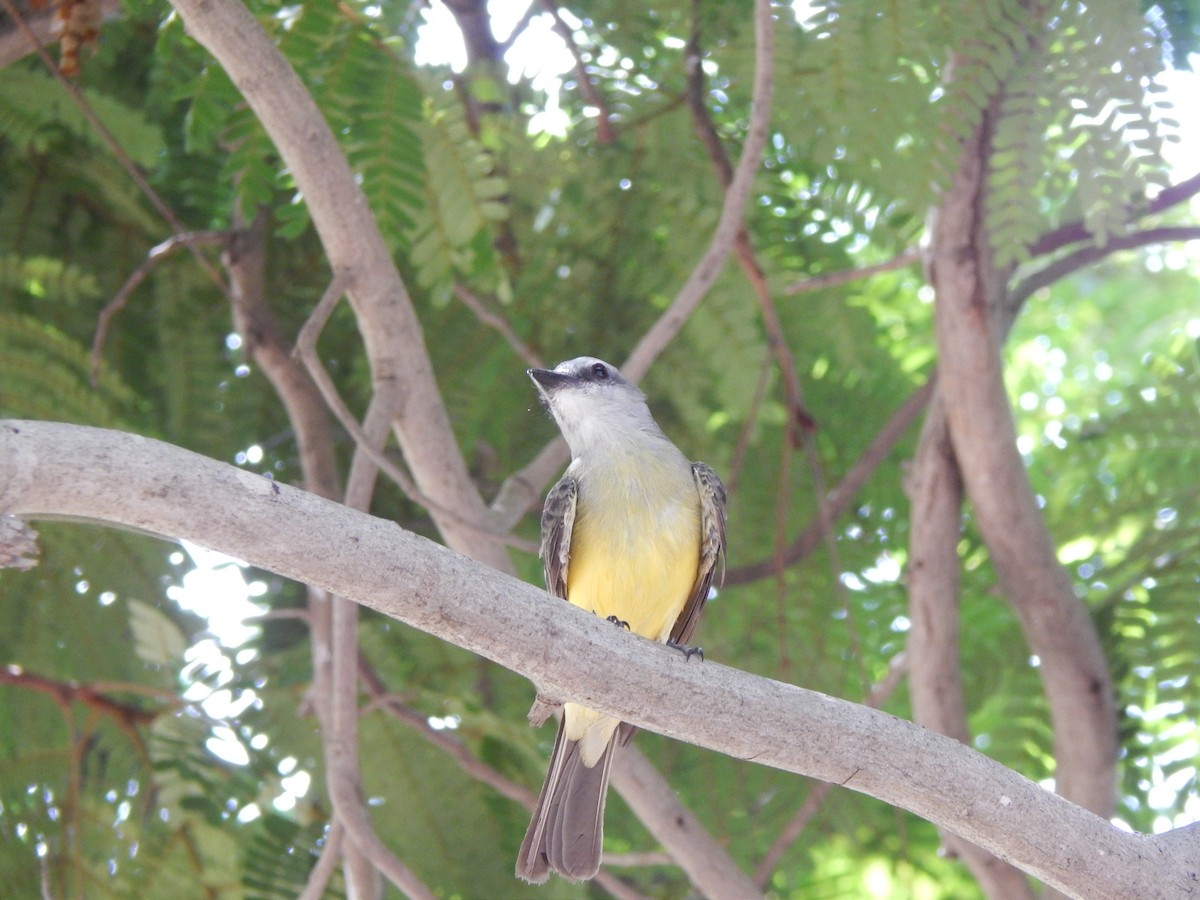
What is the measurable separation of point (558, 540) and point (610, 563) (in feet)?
0.68

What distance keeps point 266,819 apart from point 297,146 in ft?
7.40

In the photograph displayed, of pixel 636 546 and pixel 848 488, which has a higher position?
pixel 848 488

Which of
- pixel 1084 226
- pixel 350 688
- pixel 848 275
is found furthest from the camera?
pixel 848 275

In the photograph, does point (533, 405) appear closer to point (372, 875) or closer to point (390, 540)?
point (372, 875)

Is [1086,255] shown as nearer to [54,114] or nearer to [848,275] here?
[848,275]

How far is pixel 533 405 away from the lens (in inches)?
214

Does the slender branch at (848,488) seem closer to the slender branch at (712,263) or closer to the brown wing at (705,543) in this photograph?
the brown wing at (705,543)

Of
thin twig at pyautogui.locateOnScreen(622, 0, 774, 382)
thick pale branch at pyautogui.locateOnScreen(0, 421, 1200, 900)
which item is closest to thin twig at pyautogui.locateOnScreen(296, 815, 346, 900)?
thick pale branch at pyautogui.locateOnScreen(0, 421, 1200, 900)

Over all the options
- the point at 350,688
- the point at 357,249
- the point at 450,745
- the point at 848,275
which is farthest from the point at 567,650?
the point at 848,275

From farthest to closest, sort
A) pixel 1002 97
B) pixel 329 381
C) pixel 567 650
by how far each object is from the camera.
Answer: pixel 1002 97, pixel 329 381, pixel 567 650

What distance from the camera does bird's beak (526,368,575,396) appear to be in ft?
14.6

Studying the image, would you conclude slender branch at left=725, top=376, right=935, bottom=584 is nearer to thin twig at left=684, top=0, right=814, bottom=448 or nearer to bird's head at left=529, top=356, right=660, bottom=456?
thin twig at left=684, top=0, right=814, bottom=448

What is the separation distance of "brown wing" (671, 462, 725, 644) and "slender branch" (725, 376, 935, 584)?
791mm

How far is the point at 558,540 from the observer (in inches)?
165
